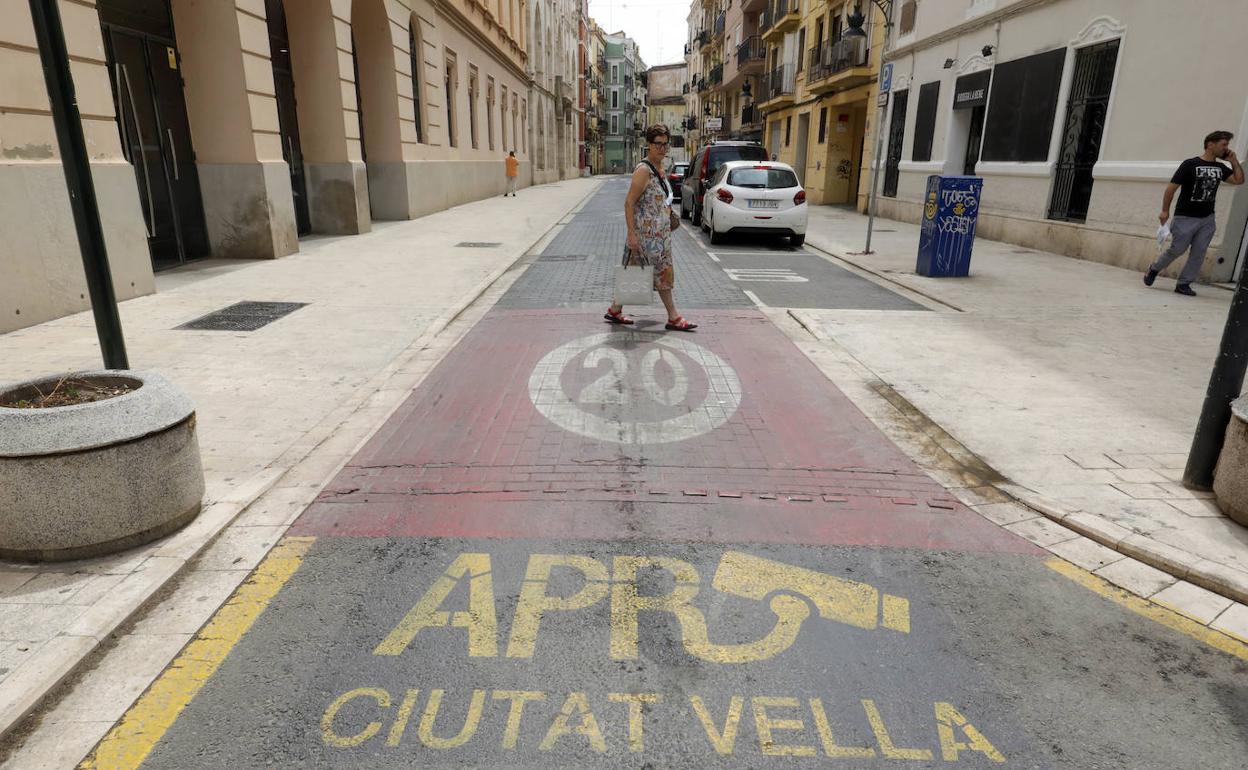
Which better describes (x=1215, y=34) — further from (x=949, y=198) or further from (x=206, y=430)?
(x=206, y=430)

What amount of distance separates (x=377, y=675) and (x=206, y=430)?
9.49 ft

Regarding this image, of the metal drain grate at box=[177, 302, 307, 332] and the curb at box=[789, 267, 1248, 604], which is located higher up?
the metal drain grate at box=[177, 302, 307, 332]

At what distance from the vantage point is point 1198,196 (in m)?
9.38

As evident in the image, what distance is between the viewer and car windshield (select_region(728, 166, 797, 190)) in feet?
46.6

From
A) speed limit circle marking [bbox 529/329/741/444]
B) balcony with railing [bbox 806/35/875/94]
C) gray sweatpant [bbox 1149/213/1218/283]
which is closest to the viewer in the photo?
speed limit circle marking [bbox 529/329/741/444]

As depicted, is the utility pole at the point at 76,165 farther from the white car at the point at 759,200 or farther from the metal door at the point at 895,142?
the metal door at the point at 895,142

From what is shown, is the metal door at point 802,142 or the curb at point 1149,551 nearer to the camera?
the curb at point 1149,551

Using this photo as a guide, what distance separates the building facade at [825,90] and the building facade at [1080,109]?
4.11 m

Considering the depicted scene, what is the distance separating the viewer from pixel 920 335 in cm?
755

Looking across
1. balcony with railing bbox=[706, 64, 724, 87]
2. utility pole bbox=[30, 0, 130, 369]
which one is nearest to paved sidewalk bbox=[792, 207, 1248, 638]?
utility pole bbox=[30, 0, 130, 369]

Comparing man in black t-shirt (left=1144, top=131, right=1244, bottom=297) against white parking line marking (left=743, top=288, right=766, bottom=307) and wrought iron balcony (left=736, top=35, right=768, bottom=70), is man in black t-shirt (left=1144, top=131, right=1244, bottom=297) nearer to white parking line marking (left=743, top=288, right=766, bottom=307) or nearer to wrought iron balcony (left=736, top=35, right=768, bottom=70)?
white parking line marking (left=743, top=288, right=766, bottom=307)

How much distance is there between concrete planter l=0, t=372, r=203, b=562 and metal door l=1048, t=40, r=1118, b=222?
48.0ft

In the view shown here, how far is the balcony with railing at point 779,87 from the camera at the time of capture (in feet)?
110

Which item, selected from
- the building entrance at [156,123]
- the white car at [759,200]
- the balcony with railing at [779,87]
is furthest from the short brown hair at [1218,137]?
the balcony with railing at [779,87]
